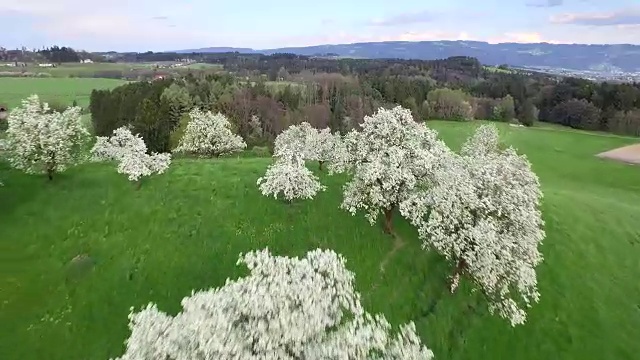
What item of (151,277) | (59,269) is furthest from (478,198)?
(59,269)

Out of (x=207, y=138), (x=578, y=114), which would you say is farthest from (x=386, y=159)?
(x=578, y=114)

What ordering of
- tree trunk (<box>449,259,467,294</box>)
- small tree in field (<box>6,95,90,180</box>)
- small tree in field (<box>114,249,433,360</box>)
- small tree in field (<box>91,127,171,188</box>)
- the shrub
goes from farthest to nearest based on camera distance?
the shrub → small tree in field (<box>91,127,171,188</box>) → small tree in field (<box>6,95,90,180</box>) → tree trunk (<box>449,259,467,294</box>) → small tree in field (<box>114,249,433,360</box>)

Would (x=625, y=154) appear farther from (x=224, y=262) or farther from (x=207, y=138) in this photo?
(x=224, y=262)

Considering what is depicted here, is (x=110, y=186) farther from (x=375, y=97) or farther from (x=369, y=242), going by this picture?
(x=375, y=97)

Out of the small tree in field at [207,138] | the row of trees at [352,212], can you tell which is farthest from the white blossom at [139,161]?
the small tree in field at [207,138]

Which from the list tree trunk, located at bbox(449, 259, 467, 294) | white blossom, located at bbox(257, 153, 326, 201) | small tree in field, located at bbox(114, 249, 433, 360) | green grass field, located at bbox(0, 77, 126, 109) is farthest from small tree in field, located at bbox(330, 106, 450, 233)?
green grass field, located at bbox(0, 77, 126, 109)

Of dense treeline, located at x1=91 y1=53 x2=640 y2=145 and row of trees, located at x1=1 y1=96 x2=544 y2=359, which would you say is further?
dense treeline, located at x1=91 y1=53 x2=640 y2=145

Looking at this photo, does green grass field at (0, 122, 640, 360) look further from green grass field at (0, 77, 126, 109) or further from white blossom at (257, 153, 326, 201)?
green grass field at (0, 77, 126, 109)

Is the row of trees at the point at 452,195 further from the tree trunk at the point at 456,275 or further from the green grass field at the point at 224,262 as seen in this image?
the green grass field at the point at 224,262
